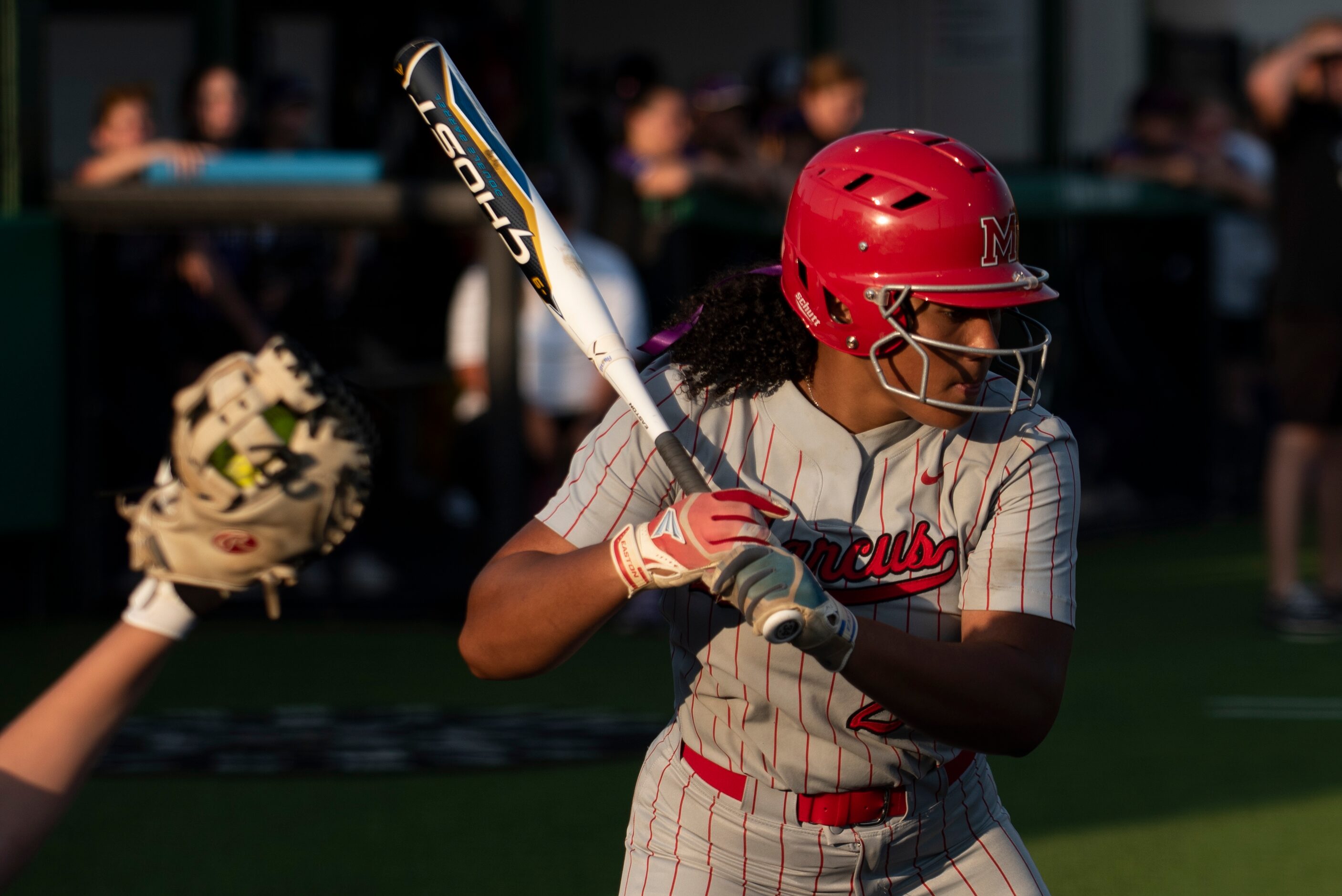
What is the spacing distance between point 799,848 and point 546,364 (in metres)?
4.64

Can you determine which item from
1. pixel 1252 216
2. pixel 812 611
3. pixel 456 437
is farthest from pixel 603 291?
pixel 1252 216

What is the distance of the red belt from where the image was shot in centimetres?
236

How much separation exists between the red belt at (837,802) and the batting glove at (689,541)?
1.46ft

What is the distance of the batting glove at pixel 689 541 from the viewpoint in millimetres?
1985

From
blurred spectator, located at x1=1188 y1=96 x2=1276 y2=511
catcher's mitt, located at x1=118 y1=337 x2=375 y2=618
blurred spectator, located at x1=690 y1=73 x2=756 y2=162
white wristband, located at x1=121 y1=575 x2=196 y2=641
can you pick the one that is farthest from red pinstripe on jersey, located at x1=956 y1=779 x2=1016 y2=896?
blurred spectator, located at x1=1188 y1=96 x2=1276 y2=511

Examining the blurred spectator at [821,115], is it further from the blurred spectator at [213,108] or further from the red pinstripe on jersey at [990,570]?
the red pinstripe on jersey at [990,570]

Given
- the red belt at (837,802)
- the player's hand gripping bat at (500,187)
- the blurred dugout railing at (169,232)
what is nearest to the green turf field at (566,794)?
the blurred dugout railing at (169,232)

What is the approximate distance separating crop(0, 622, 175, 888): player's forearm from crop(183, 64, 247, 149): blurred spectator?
17.4ft

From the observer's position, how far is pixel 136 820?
4266 millimetres

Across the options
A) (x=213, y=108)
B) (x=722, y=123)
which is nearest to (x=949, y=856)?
(x=213, y=108)

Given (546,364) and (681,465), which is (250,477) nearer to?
(681,465)

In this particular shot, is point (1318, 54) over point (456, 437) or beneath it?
over

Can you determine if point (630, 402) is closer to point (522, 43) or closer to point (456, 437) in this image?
point (456, 437)

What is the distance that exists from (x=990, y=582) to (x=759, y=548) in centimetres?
45
